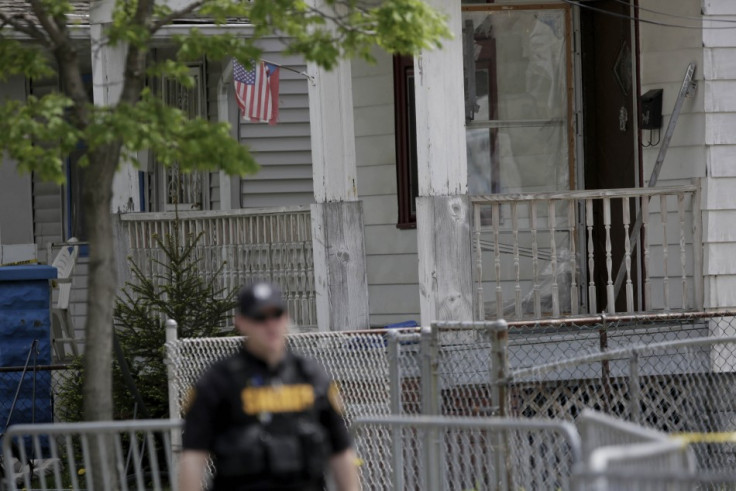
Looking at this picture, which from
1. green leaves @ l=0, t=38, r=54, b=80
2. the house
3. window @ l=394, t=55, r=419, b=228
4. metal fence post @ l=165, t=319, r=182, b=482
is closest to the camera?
green leaves @ l=0, t=38, r=54, b=80

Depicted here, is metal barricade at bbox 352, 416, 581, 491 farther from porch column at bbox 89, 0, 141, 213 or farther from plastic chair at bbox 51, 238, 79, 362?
plastic chair at bbox 51, 238, 79, 362

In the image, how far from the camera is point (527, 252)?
11.3m

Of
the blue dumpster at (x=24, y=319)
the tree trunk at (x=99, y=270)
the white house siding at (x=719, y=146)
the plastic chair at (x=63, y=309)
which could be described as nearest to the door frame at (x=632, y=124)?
the white house siding at (x=719, y=146)

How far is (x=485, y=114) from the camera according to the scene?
11523mm

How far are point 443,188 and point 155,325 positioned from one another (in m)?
3.05

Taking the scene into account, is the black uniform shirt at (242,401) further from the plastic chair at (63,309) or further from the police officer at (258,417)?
the plastic chair at (63,309)

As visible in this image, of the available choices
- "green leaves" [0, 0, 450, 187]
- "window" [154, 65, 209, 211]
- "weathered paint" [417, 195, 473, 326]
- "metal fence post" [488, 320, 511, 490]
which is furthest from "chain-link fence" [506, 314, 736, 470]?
"window" [154, 65, 209, 211]

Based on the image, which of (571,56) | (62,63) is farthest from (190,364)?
(571,56)

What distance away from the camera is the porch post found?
10203mm

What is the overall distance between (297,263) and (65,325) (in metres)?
4.18

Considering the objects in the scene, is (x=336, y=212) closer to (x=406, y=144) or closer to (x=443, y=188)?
(x=443, y=188)

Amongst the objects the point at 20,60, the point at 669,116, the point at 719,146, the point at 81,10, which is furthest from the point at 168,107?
the point at 81,10

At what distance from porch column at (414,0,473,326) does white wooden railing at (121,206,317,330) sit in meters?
1.87

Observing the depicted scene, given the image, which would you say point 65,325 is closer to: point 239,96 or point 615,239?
point 239,96
